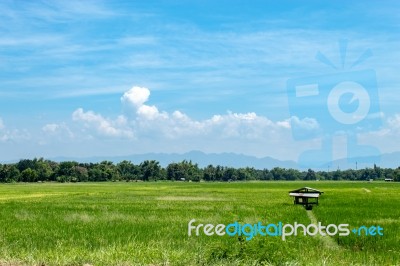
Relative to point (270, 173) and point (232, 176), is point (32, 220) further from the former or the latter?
point (270, 173)

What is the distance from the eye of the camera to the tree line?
421ft

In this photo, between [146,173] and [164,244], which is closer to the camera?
[164,244]

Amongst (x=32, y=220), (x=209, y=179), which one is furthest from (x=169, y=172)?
(x=32, y=220)

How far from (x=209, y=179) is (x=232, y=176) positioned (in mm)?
8051

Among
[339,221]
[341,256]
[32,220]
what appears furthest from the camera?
[32,220]

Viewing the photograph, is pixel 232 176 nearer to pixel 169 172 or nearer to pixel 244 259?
pixel 169 172

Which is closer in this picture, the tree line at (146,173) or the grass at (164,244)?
the grass at (164,244)

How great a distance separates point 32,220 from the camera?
63.6ft

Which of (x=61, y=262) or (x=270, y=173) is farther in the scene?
(x=270, y=173)

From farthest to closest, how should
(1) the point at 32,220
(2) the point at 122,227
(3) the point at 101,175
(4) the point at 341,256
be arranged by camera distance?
(3) the point at 101,175 < (1) the point at 32,220 < (2) the point at 122,227 < (4) the point at 341,256

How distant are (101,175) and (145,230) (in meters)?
126

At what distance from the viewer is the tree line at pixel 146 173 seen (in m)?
128

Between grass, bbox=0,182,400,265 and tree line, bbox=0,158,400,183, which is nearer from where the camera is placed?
grass, bbox=0,182,400,265

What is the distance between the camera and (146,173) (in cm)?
15362
